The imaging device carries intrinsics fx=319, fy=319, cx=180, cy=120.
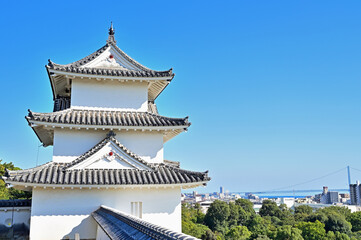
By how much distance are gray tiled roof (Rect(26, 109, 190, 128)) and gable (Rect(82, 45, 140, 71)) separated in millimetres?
2035

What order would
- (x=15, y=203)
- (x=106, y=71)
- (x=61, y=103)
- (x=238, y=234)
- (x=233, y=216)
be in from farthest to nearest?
(x=233, y=216) → (x=238, y=234) → (x=61, y=103) → (x=106, y=71) → (x=15, y=203)

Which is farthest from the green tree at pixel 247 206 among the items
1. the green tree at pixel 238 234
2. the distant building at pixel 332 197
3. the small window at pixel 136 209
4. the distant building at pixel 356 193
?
the distant building at pixel 332 197

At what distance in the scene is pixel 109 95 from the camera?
44.6 feet

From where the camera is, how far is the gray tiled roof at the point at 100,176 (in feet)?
35.1

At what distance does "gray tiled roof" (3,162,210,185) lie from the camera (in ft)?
35.1

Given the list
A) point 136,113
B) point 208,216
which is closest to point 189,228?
point 208,216

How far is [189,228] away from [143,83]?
48.3m

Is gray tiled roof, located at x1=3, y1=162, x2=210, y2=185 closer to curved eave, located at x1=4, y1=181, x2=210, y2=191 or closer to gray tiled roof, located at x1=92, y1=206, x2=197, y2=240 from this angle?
curved eave, located at x1=4, y1=181, x2=210, y2=191

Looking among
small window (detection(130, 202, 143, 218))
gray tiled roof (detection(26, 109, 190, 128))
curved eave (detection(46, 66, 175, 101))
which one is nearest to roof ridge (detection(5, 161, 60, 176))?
gray tiled roof (detection(26, 109, 190, 128))

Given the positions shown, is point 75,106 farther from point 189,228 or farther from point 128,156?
point 189,228

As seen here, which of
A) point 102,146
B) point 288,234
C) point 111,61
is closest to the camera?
point 102,146

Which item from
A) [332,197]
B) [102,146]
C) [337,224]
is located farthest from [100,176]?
[332,197]

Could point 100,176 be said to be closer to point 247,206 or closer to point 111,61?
point 111,61

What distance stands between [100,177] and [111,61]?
5.36 meters
